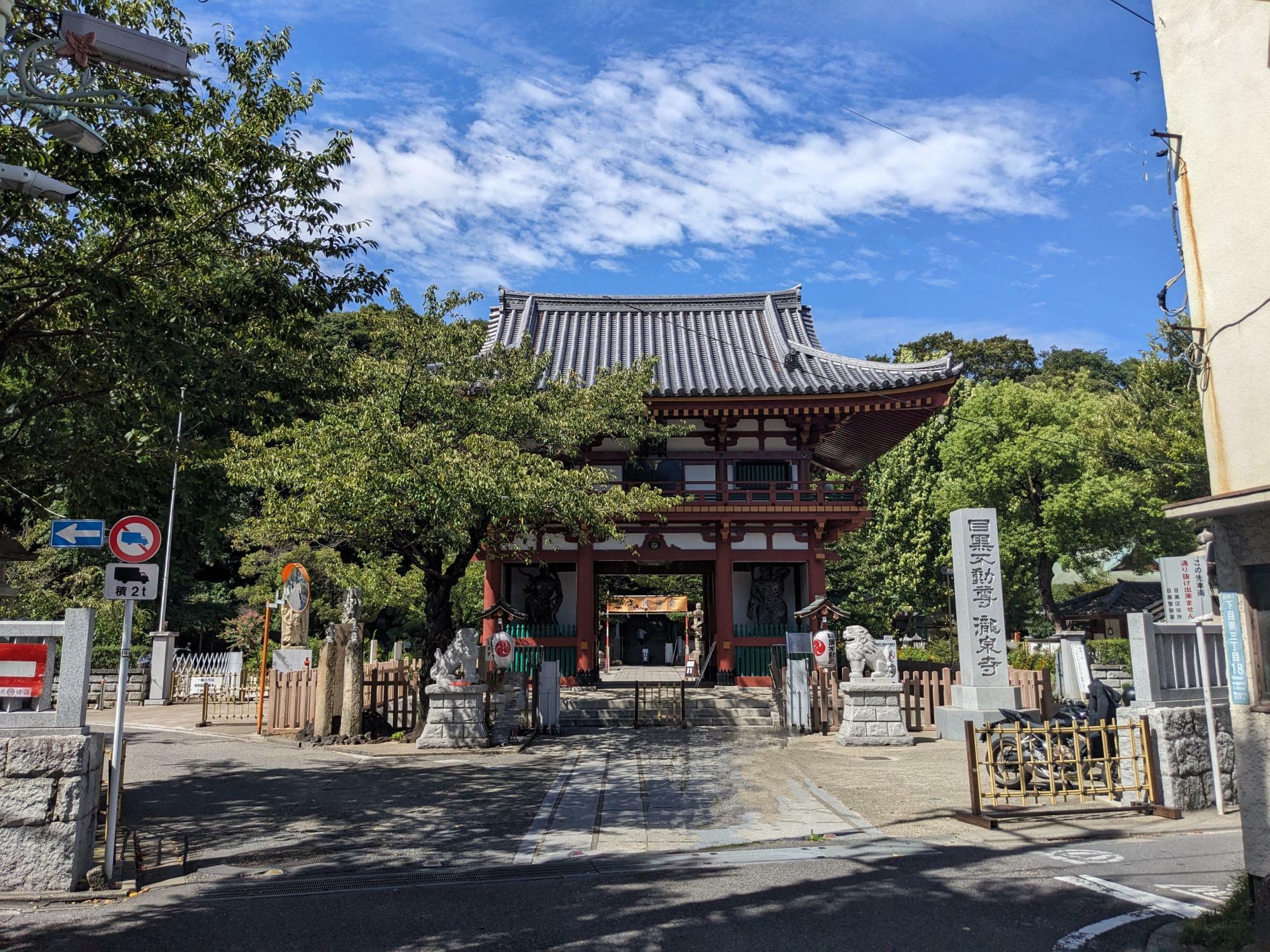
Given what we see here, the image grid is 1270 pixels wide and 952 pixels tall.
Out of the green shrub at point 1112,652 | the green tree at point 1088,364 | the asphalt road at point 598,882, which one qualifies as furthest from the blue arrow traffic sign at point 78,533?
the green tree at point 1088,364

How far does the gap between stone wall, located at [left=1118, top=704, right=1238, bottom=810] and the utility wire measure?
14.5 meters

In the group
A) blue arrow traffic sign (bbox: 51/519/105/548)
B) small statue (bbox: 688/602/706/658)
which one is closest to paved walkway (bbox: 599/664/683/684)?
small statue (bbox: 688/602/706/658)

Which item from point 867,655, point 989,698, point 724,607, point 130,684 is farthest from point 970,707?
point 130,684

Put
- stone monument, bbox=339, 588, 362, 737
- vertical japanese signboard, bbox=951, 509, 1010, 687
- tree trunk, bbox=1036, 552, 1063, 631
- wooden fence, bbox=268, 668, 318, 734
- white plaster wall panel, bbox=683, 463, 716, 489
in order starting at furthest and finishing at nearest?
tree trunk, bbox=1036, 552, 1063, 631 → white plaster wall panel, bbox=683, 463, 716, 489 → wooden fence, bbox=268, 668, 318, 734 → vertical japanese signboard, bbox=951, 509, 1010, 687 → stone monument, bbox=339, 588, 362, 737

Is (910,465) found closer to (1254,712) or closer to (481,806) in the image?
(481,806)

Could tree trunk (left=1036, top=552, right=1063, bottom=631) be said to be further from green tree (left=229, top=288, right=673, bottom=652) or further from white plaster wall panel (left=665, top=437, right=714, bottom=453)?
green tree (left=229, top=288, right=673, bottom=652)

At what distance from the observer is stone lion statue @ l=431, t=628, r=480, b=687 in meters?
13.9

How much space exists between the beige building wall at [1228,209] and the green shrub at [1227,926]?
8.26ft

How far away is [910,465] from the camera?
33.0 metres

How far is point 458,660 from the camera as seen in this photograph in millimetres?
13930

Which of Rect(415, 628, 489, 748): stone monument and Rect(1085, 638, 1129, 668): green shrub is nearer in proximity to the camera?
Rect(415, 628, 489, 748): stone monument

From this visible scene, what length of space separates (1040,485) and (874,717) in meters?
21.6

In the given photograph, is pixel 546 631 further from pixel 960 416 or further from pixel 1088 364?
pixel 1088 364

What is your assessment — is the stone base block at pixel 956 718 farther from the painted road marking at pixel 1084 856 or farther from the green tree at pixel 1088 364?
the green tree at pixel 1088 364
